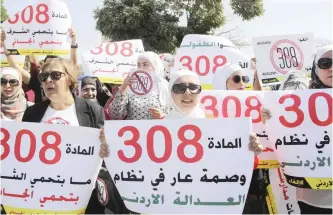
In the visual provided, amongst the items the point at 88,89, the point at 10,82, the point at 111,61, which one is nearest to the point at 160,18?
the point at 111,61

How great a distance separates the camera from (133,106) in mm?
4133

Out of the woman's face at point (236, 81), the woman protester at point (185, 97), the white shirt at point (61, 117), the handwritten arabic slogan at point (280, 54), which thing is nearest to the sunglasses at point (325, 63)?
the woman protester at point (185, 97)

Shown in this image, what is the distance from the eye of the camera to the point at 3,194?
9.90 feet

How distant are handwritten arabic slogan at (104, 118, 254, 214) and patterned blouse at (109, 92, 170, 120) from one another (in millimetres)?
1171

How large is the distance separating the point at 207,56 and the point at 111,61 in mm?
1379

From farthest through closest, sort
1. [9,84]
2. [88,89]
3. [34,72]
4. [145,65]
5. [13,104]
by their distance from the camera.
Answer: [34,72], [88,89], [145,65], [9,84], [13,104]

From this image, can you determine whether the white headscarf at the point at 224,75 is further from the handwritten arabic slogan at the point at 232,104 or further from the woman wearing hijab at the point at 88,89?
the woman wearing hijab at the point at 88,89

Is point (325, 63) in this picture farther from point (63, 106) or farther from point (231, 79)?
point (63, 106)

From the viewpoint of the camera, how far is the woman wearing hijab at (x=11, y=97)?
373cm

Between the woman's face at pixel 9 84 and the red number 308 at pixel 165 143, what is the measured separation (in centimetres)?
147

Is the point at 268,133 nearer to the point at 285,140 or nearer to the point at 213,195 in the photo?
the point at 285,140

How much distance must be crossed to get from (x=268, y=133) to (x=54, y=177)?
1427 mm

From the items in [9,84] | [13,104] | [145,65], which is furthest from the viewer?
[145,65]

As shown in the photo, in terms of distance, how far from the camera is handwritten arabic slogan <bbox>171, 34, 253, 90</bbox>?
5.69m
